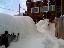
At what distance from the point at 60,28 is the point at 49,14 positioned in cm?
208

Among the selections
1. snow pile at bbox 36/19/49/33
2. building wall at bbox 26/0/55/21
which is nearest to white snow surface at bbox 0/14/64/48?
snow pile at bbox 36/19/49/33

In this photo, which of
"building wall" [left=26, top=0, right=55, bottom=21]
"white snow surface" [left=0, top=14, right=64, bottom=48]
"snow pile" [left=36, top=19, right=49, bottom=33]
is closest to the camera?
"white snow surface" [left=0, top=14, right=64, bottom=48]

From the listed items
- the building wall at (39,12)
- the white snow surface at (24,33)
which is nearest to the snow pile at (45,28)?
the building wall at (39,12)

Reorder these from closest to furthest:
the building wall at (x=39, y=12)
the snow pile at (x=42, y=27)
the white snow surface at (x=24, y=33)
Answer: the white snow surface at (x=24, y=33) → the snow pile at (x=42, y=27) → the building wall at (x=39, y=12)

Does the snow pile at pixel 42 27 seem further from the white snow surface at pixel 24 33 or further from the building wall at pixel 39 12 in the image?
the white snow surface at pixel 24 33

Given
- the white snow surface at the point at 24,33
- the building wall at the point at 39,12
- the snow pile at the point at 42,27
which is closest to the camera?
the white snow surface at the point at 24,33

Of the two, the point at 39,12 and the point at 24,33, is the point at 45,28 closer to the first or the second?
the point at 39,12

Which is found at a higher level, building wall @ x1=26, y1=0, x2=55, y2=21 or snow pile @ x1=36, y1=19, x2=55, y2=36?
building wall @ x1=26, y1=0, x2=55, y2=21

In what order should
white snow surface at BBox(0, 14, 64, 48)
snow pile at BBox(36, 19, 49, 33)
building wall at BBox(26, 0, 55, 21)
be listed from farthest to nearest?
1. building wall at BBox(26, 0, 55, 21)
2. snow pile at BBox(36, 19, 49, 33)
3. white snow surface at BBox(0, 14, 64, 48)

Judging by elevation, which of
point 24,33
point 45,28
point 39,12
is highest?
point 39,12

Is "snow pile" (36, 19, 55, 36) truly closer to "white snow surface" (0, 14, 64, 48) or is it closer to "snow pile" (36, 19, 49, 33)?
"snow pile" (36, 19, 49, 33)

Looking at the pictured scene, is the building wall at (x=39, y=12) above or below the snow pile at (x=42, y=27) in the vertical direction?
above

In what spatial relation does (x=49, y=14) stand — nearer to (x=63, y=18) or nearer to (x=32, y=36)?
(x=63, y=18)

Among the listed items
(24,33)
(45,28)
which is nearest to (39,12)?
(45,28)
